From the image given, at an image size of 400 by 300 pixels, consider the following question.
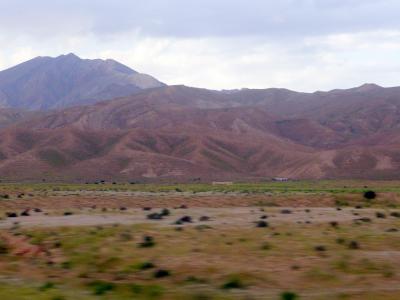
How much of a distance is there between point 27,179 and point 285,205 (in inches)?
3651

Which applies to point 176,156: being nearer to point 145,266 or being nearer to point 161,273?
point 145,266

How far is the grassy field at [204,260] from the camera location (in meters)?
20.5

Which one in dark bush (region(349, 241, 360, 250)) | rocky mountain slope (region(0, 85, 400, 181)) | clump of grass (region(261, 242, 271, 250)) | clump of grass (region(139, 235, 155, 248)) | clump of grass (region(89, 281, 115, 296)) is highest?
rocky mountain slope (region(0, 85, 400, 181))

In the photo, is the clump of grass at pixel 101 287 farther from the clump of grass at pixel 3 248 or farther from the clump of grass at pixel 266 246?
the clump of grass at pixel 3 248

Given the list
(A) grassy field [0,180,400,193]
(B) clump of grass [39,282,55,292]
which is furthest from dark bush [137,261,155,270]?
(A) grassy field [0,180,400,193]

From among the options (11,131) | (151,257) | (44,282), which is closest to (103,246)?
(151,257)

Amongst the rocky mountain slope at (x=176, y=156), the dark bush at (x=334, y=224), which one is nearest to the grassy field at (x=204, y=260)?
the dark bush at (x=334, y=224)

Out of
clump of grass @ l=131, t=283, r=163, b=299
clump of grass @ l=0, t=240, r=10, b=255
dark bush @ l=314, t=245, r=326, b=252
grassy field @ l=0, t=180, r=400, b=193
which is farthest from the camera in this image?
grassy field @ l=0, t=180, r=400, b=193

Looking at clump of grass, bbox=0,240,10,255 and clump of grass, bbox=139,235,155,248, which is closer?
clump of grass, bbox=0,240,10,255

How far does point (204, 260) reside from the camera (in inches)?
1051

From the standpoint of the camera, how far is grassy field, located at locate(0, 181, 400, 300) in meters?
20.5

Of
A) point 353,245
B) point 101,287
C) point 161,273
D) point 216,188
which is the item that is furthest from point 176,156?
point 101,287

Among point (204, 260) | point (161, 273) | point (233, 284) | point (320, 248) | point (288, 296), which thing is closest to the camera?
point (288, 296)

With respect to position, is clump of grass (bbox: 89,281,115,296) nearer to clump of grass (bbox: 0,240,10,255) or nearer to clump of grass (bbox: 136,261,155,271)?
clump of grass (bbox: 136,261,155,271)
